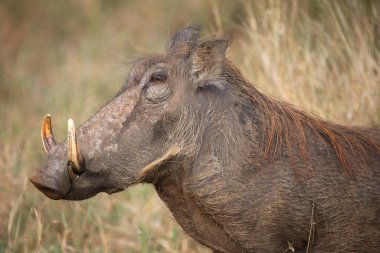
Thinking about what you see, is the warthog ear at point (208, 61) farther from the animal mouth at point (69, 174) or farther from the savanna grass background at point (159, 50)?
the animal mouth at point (69, 174)

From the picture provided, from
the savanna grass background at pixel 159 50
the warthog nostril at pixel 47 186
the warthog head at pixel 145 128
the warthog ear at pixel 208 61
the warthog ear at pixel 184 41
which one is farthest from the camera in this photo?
the savanna grass background at pixel 159 50

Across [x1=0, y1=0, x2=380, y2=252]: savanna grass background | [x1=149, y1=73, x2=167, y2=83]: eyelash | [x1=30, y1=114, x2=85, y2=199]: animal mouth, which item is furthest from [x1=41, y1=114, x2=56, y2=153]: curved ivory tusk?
[x1=149, y1=73, x2=167, y2=83]: eyelash

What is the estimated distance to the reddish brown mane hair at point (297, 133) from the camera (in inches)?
127

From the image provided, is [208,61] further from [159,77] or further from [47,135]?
[47,135]

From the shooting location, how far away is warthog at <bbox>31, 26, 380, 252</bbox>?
10.1 feet

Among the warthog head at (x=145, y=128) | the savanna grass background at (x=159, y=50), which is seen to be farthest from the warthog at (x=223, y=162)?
the savanna grass background at (x=159, y=50)

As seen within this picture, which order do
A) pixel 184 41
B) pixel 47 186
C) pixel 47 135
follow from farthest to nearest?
pixel 184 41
pixel 47 135
pixel 47 186

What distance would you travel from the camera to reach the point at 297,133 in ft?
10.8

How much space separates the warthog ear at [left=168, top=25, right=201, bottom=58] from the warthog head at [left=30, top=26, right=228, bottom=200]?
0.03 meters

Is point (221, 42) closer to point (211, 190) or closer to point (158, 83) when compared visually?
point (158, 83)

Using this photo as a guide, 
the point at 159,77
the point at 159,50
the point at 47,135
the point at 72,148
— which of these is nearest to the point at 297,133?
the point at 159,77

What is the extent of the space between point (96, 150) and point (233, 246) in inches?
33.4

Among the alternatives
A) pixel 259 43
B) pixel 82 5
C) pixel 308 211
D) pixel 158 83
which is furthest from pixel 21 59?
pixel 308 211

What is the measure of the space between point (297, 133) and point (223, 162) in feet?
1.41
